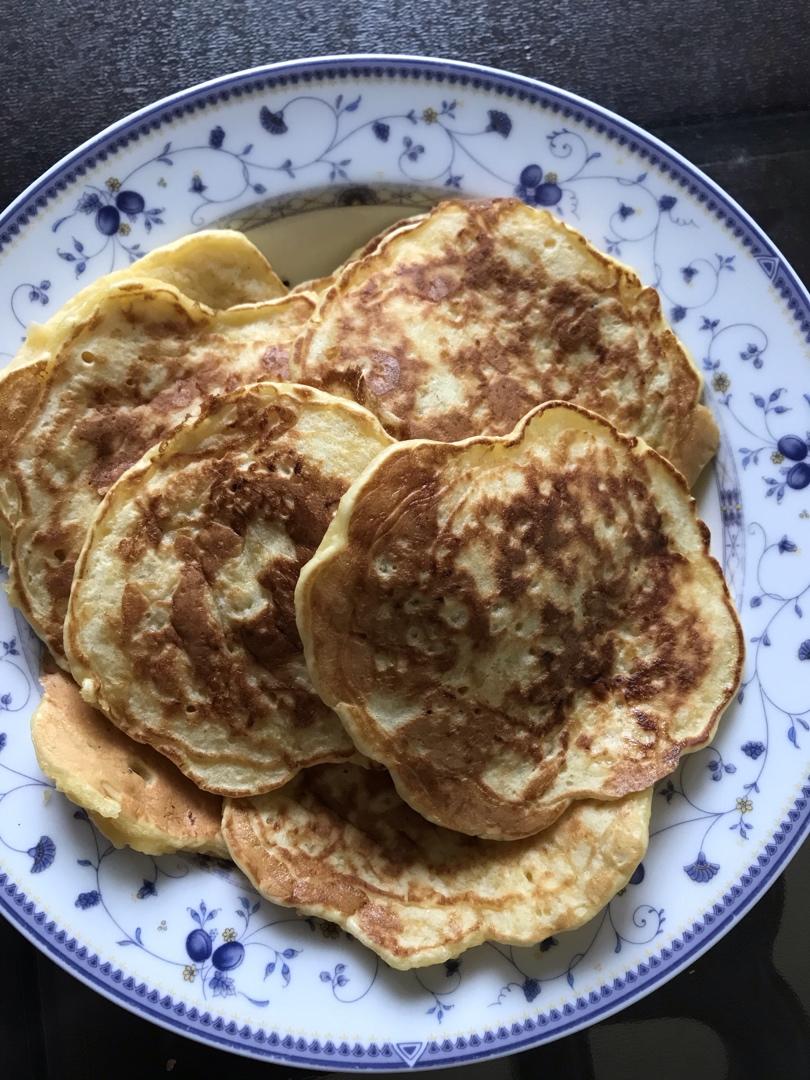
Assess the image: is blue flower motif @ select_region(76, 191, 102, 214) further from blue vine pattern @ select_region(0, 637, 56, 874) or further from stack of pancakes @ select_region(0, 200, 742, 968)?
blue vine pattern @ select_region(0, 637, 56, 874)

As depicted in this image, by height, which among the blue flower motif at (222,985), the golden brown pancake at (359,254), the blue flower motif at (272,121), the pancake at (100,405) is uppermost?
the blue flower motif at (272,121)

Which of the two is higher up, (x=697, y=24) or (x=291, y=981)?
(x=697, y=24)

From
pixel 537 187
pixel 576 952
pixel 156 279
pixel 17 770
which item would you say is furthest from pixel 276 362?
pixel 576 952

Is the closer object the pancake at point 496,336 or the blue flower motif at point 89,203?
the pancake at point 496,336

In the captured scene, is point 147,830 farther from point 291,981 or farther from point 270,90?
point 270,90

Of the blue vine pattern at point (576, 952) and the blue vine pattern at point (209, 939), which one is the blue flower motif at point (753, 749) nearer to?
the blue vine pattern at point (576, 952)

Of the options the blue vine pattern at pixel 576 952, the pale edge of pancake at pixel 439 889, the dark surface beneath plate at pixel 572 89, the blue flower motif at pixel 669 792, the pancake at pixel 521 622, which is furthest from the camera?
the dark surface beneath plate at pixel 572 89

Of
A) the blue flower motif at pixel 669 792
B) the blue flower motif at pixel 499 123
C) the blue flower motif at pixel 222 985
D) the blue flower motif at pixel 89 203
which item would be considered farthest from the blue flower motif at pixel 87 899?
the blue flower motif at pixel 499 123

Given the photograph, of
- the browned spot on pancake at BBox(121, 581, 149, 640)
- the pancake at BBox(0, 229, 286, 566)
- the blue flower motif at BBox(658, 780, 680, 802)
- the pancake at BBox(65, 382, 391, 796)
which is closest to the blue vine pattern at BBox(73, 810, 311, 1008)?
the pancake at BBox(65, 382, 391, 796)

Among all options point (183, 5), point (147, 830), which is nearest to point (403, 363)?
point (147, 830)
